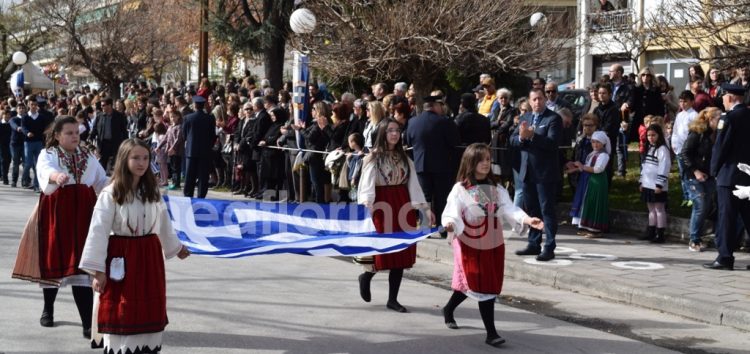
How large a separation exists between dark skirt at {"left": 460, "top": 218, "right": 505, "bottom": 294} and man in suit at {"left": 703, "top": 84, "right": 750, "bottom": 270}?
13.2 feet

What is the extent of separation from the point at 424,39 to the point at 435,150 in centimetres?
Result: 490

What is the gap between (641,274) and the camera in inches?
406

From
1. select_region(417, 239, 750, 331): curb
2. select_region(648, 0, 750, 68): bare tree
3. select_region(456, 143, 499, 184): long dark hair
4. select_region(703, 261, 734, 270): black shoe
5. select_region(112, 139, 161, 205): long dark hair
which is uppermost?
select_region(648, 0, 750, 68): bare tree

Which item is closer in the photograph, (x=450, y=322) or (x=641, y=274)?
(x=450, y=322)

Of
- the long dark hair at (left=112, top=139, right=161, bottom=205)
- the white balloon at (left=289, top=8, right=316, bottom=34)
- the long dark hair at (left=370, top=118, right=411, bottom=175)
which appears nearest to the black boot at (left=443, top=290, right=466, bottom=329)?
the long dark hair at (left=370, top=118, right=411, bottom=175)

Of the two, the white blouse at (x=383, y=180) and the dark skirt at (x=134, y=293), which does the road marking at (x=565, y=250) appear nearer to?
the white blouse at (x=383, y=180)

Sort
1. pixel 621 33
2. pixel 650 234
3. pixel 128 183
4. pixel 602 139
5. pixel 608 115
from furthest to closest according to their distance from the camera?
1. pixel 621 33
2. pixel 608 115
3. pixel 602 139
4. pixel 650 234
5. pixel 128 183

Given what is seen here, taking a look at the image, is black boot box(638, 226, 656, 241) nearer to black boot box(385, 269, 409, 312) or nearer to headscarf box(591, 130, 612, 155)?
headscarf box(591, 130, 612, 155)

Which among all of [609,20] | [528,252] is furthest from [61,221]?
[609,20]

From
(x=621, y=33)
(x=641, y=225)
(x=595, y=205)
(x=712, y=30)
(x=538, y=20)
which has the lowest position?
(x=641, y=225)

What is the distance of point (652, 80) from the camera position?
1795 centimetres

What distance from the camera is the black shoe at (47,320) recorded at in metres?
7.69

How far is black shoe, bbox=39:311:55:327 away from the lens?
7.69 m

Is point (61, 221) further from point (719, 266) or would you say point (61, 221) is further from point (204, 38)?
point (204, 38)
